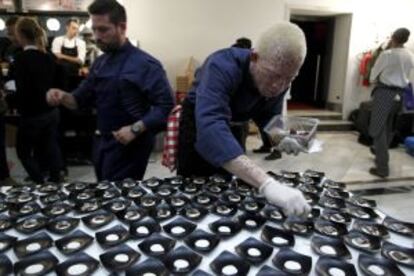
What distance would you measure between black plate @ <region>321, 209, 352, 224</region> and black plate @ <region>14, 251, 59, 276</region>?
744 millimetres

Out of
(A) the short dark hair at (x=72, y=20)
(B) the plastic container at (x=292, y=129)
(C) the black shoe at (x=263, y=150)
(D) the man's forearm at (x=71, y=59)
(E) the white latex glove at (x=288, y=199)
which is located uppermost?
(A) the short dark hair at (x=72, y=20)

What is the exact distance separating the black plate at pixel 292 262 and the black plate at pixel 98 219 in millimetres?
458

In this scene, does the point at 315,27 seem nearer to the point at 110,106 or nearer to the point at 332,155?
the point at 332,155

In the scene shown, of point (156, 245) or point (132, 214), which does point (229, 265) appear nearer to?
point (156, 245)

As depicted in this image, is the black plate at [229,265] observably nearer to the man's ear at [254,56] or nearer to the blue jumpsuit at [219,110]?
the blue jumpsuit at [219,110]

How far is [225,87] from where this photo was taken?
114cm

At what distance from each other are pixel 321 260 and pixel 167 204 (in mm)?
478

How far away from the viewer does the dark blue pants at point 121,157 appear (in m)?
1.61

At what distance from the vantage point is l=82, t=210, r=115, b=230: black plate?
3.12 ft

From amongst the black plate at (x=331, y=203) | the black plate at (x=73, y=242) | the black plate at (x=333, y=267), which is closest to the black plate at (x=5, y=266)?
the black plate at (x=73, y=242)

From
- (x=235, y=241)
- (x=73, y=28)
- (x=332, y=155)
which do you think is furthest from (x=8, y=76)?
(x=332, y=155)

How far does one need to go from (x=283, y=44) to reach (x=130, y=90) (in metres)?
0.79

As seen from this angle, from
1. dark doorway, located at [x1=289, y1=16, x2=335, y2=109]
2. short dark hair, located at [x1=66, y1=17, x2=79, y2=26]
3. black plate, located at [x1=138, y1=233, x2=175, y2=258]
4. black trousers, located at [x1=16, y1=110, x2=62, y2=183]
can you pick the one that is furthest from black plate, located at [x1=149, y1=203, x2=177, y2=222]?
dark doorway, located at [x1=289, y1=16, x2=335, y2=109]

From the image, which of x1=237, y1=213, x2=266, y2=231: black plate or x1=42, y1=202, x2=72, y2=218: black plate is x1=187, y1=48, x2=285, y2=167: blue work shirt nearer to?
x1=237, y1=213, x2=266, y2=231: black plate
